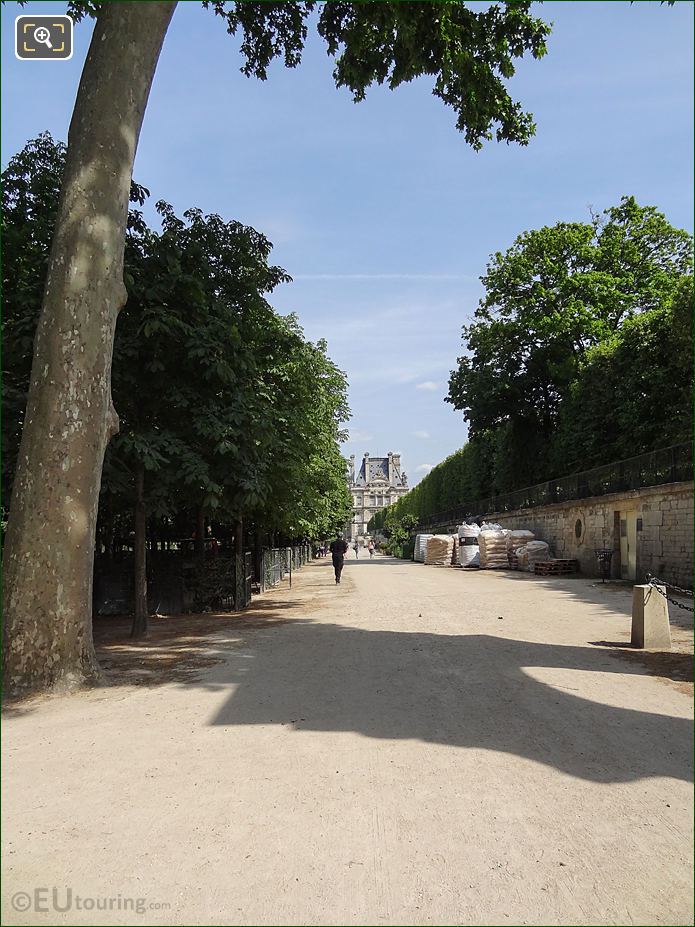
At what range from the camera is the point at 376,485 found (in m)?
161

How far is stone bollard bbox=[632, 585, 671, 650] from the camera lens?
8.09 metres

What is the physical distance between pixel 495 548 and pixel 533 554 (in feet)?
12.7

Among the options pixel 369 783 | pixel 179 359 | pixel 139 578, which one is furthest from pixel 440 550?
pixel 369 783

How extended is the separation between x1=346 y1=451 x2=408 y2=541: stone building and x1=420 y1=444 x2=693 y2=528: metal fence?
119333 mm

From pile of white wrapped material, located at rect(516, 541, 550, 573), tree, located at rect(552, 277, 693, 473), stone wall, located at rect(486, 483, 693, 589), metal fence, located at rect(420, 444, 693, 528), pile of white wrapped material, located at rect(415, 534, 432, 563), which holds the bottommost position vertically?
pile of white wrapped material, located at rect(415, 534, 432, 563)

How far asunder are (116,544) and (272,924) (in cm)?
1500

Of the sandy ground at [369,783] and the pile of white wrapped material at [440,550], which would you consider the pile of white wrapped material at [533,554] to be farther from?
the sandy ground at [369,783]

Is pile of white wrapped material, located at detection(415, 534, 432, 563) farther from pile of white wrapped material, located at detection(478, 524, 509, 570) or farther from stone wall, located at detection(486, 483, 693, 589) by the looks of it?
stone wall, located at detection(486, 483, 693, 589)

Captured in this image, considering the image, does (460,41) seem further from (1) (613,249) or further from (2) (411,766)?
(1) (613,249)

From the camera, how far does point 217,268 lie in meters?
11.4

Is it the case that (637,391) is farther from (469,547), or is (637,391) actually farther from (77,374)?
(77,374)

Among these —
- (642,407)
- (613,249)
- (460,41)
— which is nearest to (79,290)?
(460,41)

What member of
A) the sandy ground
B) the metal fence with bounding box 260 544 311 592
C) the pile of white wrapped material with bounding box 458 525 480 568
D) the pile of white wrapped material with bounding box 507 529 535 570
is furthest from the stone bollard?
the pile of white wrapped material with bounding box 458 525 480 568

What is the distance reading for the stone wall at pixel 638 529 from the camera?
1619 centimetres
